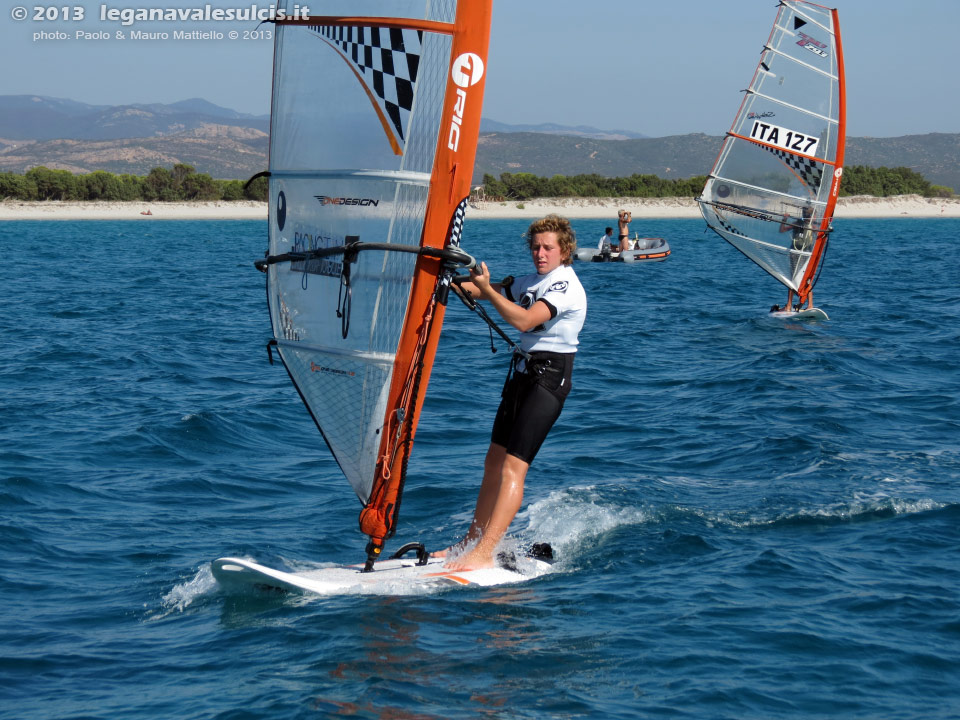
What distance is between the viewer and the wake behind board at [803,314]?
63.1ft

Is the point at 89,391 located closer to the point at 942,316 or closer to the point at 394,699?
the point at 394,699

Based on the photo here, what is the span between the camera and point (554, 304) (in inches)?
230

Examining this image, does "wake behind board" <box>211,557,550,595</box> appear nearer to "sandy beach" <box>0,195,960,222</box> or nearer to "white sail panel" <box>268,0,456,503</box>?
"white sail panel" <box>268,0,456,503</box>

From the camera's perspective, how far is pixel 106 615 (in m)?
5.75

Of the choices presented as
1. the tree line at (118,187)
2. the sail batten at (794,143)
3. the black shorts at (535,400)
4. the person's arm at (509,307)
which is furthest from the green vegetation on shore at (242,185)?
the person's arm at (509,307)

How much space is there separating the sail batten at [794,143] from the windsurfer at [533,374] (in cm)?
1543

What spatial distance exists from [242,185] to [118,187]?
14402 millimetres

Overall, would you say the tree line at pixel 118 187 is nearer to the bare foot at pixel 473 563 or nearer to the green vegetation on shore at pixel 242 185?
the green vegetation on shore at pixel 242 185

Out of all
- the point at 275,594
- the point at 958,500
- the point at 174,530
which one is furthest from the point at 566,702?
the point at 958,500

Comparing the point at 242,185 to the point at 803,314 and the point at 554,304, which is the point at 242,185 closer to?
the point at 803,314

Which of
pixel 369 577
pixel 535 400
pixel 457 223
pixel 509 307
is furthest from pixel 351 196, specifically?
pixel 369 577

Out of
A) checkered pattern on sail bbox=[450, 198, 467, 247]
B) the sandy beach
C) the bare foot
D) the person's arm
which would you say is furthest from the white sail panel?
the sandy beach

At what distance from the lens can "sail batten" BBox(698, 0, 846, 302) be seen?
2055 centimetres

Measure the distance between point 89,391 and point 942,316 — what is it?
48.2 ft
